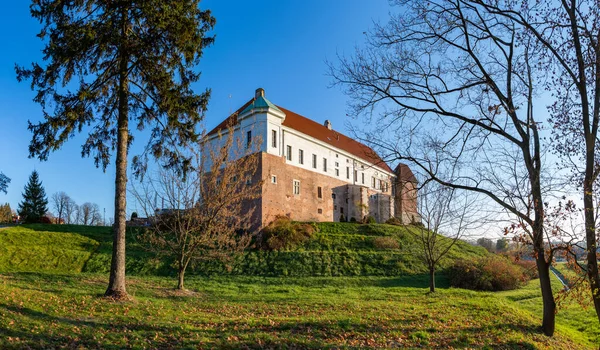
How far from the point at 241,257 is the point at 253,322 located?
715 inches

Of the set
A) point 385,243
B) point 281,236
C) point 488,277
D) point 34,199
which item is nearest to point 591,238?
point 488,277

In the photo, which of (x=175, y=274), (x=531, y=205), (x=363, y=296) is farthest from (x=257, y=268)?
(x=531, y=205)

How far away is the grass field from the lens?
25.7 ft

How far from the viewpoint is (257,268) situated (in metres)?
26.2

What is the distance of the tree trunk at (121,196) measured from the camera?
1209 cm

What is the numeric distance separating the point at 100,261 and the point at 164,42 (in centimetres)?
1674

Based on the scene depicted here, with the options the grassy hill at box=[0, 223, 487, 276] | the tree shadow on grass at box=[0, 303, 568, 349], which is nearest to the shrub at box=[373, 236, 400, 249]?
the grassy hill at box=[0, 223, 487, 276]

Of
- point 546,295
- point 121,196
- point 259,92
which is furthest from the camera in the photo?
point 259,92

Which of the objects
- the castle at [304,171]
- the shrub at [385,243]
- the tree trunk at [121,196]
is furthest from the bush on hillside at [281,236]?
the tree trunk at [121,196]

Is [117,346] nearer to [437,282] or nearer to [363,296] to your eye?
[363,296]

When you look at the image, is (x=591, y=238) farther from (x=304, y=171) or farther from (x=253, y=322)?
(x=304, y=171)

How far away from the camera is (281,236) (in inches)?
→ 1196

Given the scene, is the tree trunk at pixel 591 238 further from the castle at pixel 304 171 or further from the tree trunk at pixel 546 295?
the castle at pixel 304 171

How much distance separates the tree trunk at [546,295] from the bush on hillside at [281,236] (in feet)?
65.0
